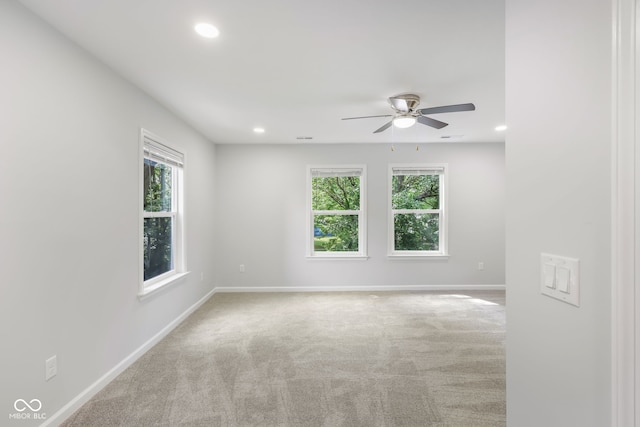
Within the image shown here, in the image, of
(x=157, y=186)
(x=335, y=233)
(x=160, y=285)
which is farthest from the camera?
(x=335, y=233)

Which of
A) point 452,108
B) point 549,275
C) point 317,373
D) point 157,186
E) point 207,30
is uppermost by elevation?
point 207,30

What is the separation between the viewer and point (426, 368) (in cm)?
258

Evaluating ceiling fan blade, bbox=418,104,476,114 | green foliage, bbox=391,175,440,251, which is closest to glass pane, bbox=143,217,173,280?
ceiling fan blade, bbox=418,104,476,114

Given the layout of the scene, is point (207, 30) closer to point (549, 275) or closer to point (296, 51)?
point (296, 51)

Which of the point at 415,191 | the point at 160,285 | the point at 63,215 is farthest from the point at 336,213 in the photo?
the point at 63,215

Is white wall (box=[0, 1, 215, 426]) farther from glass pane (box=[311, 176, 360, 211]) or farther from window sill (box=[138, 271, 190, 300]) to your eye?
glass pane (box=[311, 176, 360, 211])

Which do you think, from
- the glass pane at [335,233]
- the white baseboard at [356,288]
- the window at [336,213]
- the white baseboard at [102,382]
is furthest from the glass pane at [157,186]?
the glass pane at [335,233]

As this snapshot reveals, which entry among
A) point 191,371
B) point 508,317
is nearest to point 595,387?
point 508,317

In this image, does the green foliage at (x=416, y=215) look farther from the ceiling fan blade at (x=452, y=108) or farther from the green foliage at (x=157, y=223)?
the green foliage at (x=157, y=223)

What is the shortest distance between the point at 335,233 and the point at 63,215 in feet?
12.5

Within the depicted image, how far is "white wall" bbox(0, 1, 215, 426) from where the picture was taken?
5.36 ft

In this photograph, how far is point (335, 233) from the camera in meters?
5.23

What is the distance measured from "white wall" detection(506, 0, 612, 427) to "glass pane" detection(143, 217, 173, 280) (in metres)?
3.24

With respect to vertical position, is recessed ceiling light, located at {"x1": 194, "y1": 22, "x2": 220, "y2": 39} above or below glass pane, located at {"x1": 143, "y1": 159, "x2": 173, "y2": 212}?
above
